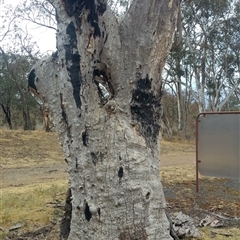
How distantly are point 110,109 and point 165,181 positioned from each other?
17.7 feet

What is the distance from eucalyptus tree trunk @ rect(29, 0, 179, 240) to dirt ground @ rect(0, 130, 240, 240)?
150 centimetres

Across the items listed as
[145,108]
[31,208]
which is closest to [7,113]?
[31,208]

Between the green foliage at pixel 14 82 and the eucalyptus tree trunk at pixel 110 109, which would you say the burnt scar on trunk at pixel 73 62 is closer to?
the eucalyptus tree trunk at pixel 110 109

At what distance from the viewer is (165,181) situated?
8000 mm

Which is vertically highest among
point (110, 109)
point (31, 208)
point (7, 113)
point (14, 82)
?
point (14, 82)

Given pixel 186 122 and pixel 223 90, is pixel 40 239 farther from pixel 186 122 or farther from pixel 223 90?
pixel 186 122

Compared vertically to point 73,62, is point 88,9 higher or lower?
higher

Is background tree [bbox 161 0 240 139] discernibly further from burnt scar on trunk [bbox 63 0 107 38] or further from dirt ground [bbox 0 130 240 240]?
burnt scar on trunk [bbox 63 0 107 38]

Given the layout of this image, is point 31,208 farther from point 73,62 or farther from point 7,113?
point 7,113

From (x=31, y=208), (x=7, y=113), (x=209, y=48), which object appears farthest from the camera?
(x=7, y=113)

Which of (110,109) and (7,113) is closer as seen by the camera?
(110,109)

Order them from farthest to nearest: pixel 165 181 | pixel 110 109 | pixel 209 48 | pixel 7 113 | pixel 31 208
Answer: pixel 7 113, pixel 209 48, pixel 165 181, pixel 31 208, pixel 110 109

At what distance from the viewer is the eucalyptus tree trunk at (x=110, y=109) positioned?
2809 millimetres

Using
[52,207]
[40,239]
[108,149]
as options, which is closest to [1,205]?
[52,207]
